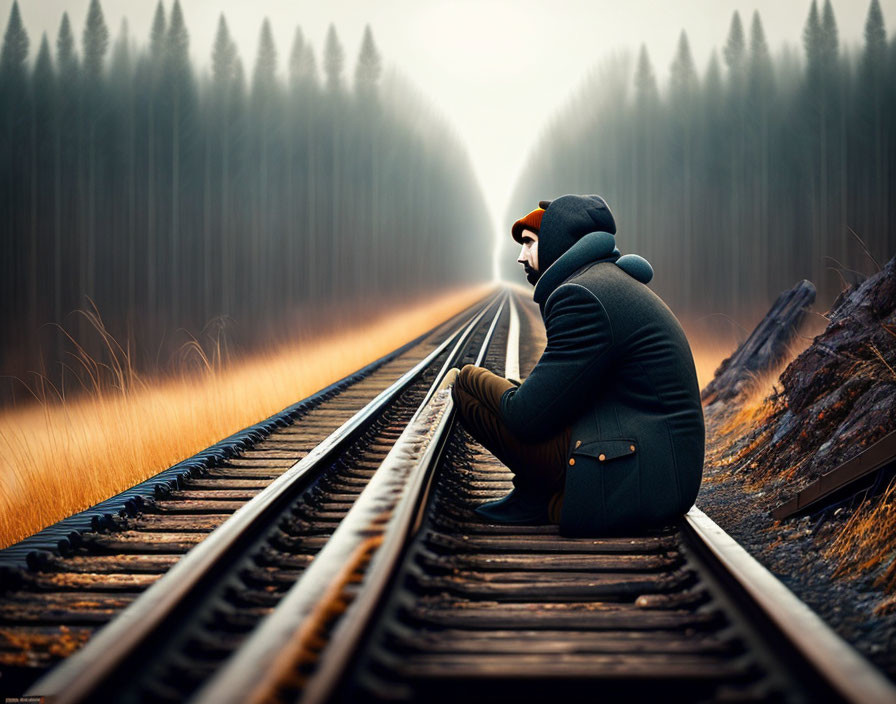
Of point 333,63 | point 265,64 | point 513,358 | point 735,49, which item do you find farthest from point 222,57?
point 513,358

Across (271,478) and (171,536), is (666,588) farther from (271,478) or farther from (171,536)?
(271,478)

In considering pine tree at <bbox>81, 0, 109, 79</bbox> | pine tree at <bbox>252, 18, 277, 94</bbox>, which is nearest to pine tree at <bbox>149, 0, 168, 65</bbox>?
pine tree at <bbox>81, 0, 109, 79</bbox>

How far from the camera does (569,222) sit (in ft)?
9.30

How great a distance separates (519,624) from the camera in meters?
2.03

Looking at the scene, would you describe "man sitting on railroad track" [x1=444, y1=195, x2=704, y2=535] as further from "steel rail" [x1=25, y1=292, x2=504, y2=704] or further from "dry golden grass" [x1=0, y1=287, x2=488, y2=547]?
"dry golden grass" [x1=0, y1=287, x2=488, y2=547]

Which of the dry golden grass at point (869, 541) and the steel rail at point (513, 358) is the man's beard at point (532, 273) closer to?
the steel rail at point (513, 358)

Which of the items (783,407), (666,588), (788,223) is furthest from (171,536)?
(788,223)

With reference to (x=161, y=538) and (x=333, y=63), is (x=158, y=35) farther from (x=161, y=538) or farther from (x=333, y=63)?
(x=161, y=538)

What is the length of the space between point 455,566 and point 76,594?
1248mm

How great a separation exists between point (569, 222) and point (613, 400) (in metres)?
0.72

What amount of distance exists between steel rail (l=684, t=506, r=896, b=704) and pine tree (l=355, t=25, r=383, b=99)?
3378cm

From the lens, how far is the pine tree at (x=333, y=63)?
32.6 m

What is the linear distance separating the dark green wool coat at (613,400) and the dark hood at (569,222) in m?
0.09

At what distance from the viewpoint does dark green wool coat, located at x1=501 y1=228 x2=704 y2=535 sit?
2580 millimetres
